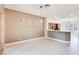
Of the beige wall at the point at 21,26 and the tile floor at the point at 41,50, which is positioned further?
the beige wall at the point at 21,26

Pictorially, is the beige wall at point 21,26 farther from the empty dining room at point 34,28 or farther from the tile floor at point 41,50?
the tile floor at point 41,50

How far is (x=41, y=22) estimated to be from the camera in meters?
6.50

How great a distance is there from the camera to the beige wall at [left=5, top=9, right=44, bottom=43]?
16.2 feet

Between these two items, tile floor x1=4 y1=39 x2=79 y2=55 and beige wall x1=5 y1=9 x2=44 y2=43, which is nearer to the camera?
tile floor x1=4 y1=39 x2=79 y2=55

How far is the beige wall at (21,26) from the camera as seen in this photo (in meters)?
4.94

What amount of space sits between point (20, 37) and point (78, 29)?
331 cm

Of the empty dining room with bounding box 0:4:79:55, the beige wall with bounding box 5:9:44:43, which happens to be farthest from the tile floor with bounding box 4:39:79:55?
the beige wall with bounding box 5:9:44:43

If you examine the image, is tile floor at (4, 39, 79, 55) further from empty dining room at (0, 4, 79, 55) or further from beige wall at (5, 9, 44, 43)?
beige wall at (5, 9, 44, 43)

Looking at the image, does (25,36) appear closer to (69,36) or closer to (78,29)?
(69,36)

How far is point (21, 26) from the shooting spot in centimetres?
564

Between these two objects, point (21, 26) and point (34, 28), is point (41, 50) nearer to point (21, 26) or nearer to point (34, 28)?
point (21, 26)

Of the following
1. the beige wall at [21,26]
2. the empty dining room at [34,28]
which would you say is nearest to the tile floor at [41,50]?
the empty dining room at [34,28]

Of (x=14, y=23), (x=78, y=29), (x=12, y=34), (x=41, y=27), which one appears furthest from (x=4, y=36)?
(x=78, y=29)
